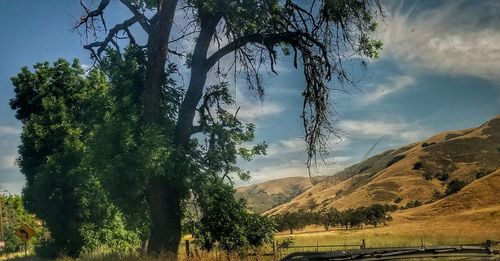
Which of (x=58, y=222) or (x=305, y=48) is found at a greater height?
(x=305, y=48)

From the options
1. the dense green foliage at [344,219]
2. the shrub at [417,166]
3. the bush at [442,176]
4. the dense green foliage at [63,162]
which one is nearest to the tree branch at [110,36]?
the dense green foliage at [63,162]

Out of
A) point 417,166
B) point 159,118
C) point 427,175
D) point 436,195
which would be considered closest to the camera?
point 159,118

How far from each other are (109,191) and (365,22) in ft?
34.8

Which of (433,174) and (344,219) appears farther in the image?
(433,174)

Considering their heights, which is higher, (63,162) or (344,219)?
(63,162)

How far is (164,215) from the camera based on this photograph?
16.5 meters

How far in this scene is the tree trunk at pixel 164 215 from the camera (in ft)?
53.3

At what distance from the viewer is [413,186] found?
117062 millimetres

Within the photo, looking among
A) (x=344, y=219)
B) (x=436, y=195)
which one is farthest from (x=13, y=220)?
(x=436, y=195)

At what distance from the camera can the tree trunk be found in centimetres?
1623

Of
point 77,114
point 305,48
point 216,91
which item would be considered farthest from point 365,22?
point 77,114

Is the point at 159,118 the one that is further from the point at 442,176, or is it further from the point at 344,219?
the point at 442,176

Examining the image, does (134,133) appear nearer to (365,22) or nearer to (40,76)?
(365,22)

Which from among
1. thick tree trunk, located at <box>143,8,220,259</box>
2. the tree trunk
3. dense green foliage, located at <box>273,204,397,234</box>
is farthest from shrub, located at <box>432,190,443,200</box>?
the tree trunk
